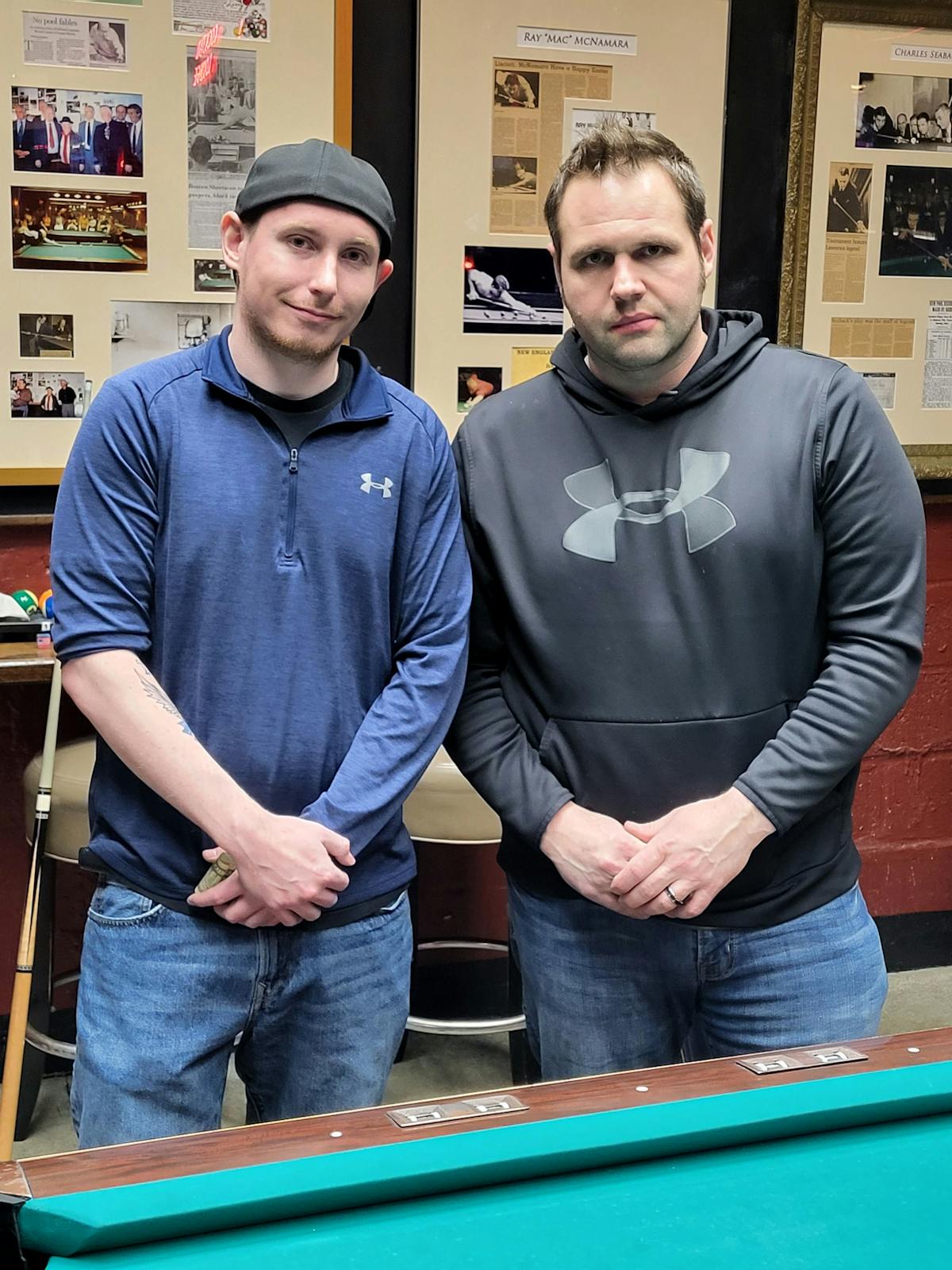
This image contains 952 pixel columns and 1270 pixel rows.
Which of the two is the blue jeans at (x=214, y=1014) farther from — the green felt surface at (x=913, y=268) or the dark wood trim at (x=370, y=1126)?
the green felt surface at (x=913, y=268)

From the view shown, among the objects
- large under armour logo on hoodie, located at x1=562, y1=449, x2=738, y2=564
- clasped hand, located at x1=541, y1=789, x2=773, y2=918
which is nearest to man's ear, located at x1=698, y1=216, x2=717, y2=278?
large under armour logo on hoodie, located at x1=562, y1=449, x2=738, y2=564

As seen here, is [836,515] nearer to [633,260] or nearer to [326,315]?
[633,260]

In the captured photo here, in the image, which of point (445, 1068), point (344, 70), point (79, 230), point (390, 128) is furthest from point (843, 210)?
point (445, 1068)

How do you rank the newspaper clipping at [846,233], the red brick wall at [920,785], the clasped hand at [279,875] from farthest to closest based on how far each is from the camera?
the red brick wall at [920,785] < the newspaper clipping at [846,233] < the clasped hand at [279,875]

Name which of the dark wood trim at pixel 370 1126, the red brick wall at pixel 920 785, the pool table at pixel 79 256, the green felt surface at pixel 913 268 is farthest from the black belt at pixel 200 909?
the green felt surface at pixel 913 268

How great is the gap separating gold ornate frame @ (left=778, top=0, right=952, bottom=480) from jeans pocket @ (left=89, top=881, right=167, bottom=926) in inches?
93.3

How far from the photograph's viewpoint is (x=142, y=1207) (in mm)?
1111

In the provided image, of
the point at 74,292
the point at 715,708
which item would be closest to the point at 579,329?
the point at 715,708

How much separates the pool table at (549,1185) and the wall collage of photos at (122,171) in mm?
2147

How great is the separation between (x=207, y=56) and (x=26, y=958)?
1.92 m

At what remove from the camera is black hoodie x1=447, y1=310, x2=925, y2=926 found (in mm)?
1743

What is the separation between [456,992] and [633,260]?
2291 mm

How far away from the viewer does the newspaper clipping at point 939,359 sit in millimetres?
3633

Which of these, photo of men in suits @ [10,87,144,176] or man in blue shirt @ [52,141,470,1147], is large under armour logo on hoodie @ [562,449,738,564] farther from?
photo of men in suits @ [10,87,144,176]
